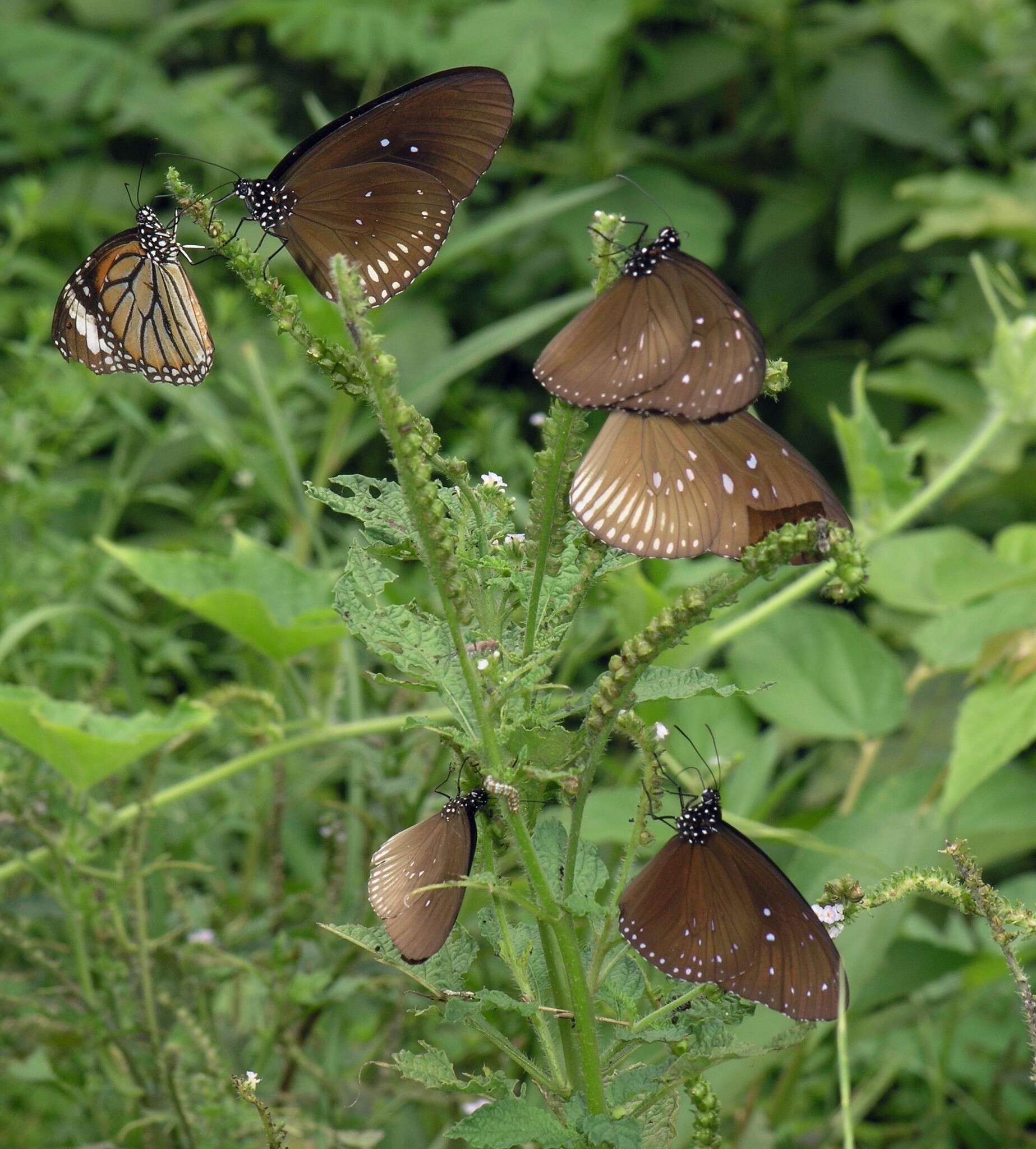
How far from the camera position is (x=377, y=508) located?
2.45 feet

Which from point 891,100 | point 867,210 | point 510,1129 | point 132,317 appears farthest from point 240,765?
point 891,100

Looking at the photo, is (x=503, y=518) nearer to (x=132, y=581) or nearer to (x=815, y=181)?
(x=132, y=581)

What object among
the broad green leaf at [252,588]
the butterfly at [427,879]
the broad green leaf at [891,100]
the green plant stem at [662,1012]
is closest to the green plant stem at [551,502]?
the butterfly at [427,879]

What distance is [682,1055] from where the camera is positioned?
0.74m

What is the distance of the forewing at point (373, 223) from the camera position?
911 millimetres

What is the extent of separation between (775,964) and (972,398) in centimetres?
188

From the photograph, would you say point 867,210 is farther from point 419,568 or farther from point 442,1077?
point 442,1077

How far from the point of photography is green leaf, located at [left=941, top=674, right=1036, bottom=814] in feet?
4.13

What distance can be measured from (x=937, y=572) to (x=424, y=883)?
3.38ft

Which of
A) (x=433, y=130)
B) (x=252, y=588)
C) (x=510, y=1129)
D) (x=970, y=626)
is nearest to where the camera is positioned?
(x=510, y=1129)

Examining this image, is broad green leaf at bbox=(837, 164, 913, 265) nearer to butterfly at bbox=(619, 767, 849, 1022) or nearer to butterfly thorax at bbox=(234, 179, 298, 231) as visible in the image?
butterfly thorax at bbox=(234, 179, 298, 231)

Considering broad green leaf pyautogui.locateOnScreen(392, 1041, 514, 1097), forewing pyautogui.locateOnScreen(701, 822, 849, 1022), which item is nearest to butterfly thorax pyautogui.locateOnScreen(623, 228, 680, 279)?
forewing pyautogui.locateOnScreen(701, 822, 849, 1022)

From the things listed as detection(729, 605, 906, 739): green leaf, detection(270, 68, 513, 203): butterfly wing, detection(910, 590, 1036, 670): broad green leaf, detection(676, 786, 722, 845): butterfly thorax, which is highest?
detection(270, 68, 513, 203): butterfly wing

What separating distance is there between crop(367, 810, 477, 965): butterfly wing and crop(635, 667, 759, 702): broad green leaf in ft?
0.42
